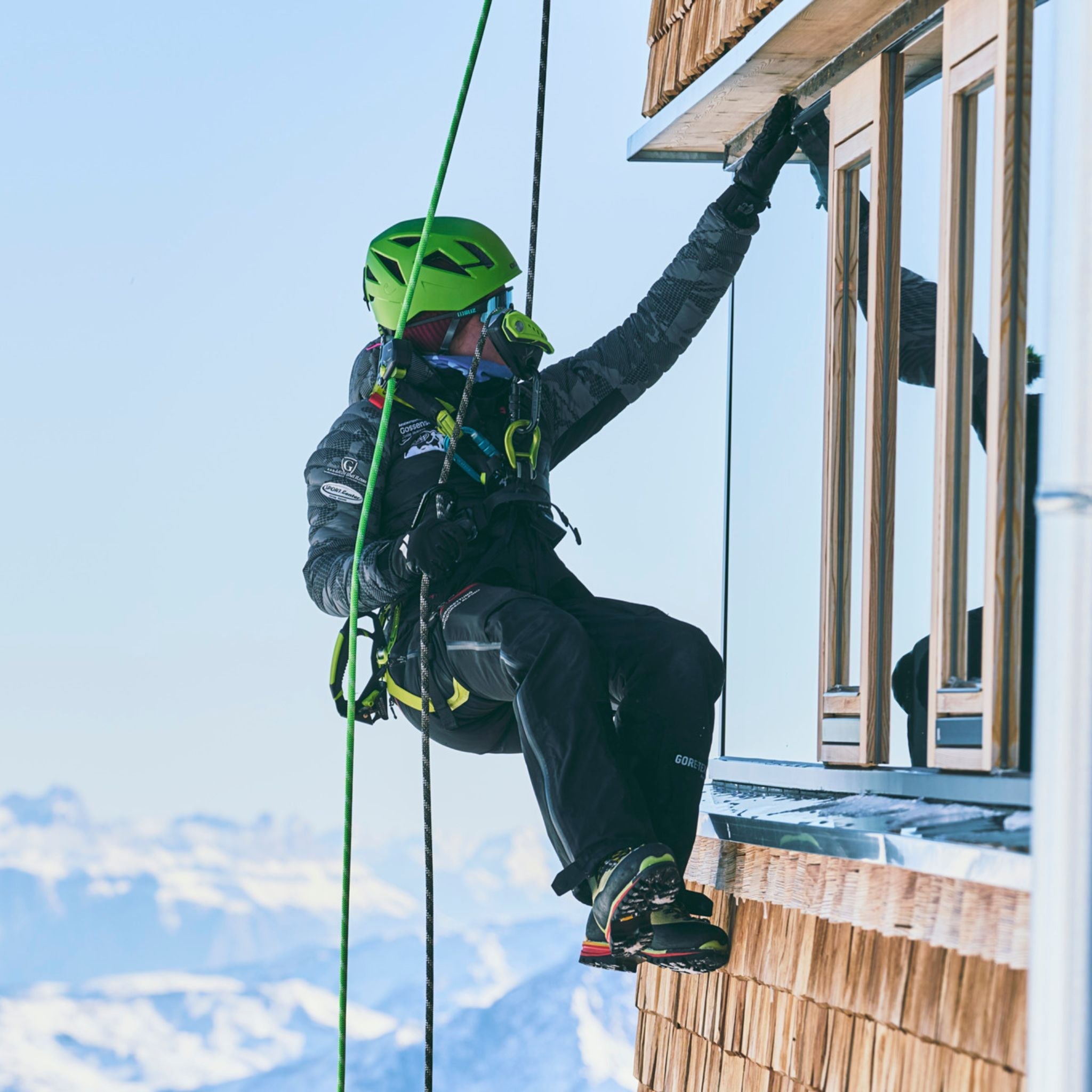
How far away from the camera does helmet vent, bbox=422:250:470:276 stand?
3.99 meters

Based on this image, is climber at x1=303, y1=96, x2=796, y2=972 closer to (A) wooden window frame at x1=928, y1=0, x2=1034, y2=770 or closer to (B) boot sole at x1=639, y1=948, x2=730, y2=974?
(B) boot sole at x1=639, y1=948, x2=730, y2=974

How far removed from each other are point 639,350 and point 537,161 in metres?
0.56

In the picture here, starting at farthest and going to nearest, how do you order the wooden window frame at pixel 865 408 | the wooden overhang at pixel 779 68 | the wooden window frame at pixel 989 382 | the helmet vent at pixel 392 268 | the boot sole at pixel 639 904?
the helmet vent at pixel 392 268 → the wooden overhang at pixel 779 68 → the wooden window frame at pixel 865 408 → the boot sole at pixel 639 904 → the wooden window frame at pixel 989 382

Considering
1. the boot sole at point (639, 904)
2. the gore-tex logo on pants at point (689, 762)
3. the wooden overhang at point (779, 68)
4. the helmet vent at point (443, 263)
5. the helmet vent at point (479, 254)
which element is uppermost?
the wooden overhang at point (779, 68)

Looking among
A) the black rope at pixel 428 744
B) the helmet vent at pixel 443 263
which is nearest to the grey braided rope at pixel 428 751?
the black rope at pixel 428 744

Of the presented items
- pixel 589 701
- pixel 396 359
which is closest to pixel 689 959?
pixel 589 701

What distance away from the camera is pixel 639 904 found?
280cm

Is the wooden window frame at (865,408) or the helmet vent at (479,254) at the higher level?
the helmet vent at (479,254)

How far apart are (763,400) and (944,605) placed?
4.81 feet

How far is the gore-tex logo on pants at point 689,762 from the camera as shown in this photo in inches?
124

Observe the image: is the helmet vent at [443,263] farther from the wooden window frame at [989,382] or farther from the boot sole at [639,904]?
the boot sole at [639,904]

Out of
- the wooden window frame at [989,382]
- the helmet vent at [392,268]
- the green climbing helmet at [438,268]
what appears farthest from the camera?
the helmet vent at [392,268]

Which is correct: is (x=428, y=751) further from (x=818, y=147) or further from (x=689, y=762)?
(x=818, y=147)

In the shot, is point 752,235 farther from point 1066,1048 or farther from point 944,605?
point 1066,1048
